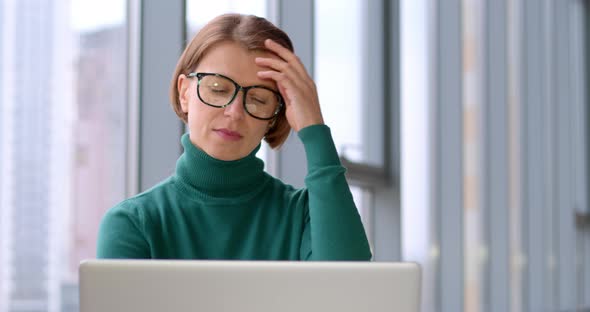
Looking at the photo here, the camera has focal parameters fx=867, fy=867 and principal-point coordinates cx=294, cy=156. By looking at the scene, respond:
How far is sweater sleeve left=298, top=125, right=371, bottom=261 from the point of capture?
3.95 feet

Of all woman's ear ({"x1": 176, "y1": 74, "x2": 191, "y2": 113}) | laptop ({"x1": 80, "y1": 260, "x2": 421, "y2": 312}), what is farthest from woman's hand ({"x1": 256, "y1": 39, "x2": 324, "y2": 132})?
laptop ({"x1": 80, "y1": 260, "x2": 421, "y2": 312})

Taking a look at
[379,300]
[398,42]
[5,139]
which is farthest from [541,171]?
[379,300]

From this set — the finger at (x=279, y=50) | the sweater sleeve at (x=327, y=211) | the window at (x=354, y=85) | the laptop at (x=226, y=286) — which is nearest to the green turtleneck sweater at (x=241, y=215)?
the sweater sleeve at (x=327, y=211)

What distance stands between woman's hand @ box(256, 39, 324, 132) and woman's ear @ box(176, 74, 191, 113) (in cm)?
12

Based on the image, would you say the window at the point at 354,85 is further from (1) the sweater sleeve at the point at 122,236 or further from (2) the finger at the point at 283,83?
(1) the sweater sleeve at the point at 122,236

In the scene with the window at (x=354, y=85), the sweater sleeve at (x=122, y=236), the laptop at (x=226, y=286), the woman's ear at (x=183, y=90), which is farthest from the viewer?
the window at (x=354, y=85)

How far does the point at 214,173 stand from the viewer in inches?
46.9

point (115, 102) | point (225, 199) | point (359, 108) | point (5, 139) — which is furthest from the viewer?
point (359, 108)

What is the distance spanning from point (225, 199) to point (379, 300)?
1.55ft

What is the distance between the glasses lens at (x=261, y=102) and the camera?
1.18m

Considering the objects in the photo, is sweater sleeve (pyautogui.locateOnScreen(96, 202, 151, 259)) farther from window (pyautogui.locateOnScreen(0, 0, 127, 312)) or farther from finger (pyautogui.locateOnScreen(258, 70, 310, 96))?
window (pyautogui.locateOnScreen(0, 0, 127, 312))

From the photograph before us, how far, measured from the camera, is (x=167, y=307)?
74cm

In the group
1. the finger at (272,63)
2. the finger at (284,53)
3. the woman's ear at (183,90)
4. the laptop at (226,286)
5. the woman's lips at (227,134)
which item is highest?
the finger at (284,53)

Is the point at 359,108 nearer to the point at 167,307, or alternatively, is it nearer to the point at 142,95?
the point at 142,95
